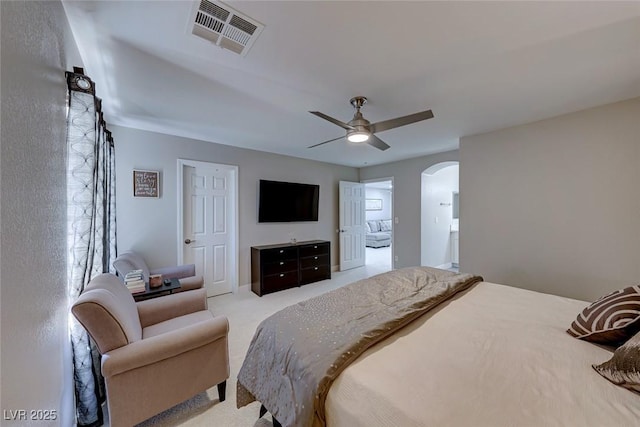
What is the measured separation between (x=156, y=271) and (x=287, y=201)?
7.61ft

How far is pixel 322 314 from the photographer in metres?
1.52

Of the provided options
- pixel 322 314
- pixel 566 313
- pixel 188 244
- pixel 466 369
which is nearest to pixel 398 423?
pixel 466 369

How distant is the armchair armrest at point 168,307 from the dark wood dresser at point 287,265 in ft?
5.53

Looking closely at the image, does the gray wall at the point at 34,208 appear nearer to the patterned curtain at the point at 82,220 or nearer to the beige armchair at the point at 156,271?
the patterned curtain at the point at 82,220

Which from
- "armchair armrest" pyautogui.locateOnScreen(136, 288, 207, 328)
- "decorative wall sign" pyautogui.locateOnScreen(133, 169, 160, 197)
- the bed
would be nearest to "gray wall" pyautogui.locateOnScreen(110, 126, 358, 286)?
"decorative wall sign" pyautogui.locateOnScreen(133, 169, 160, 197)

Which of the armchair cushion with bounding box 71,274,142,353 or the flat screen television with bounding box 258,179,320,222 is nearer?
the armchair cushion with bounding box 71,274,142,353

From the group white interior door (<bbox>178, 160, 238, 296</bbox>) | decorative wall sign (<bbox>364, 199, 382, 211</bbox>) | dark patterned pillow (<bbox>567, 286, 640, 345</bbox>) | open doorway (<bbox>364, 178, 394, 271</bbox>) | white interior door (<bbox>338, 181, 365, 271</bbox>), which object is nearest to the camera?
dark patterned pillow (<bbox>567, 286, 640, 345</bbox>)

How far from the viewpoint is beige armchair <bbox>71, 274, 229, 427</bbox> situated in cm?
134

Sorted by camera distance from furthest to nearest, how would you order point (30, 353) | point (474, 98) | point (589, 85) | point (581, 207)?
point (581, 207)
point (474, 98)
point (589, 85)
point (30, 353)

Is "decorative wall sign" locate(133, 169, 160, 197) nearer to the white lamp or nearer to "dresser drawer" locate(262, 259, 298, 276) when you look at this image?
"dresser drawer" locate(262, 259, 298, 276)

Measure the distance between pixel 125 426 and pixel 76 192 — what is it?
1409mm

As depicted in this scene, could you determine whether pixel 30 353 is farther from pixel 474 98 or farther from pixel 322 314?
pixel 474 98

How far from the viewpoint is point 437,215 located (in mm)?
5191

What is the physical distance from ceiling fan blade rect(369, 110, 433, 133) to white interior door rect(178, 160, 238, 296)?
266 cm
